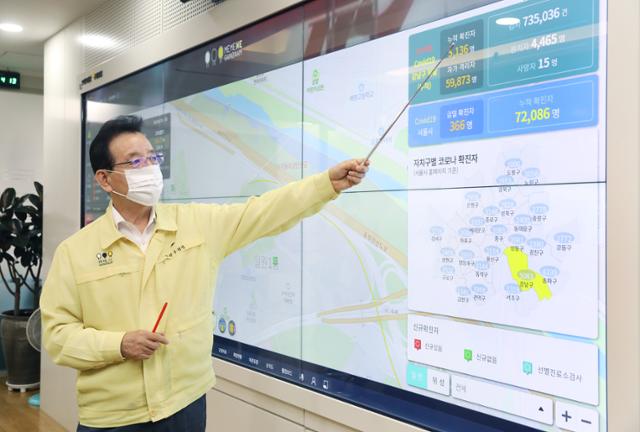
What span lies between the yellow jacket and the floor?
8.90ft

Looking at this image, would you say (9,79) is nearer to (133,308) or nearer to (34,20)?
(34,20)

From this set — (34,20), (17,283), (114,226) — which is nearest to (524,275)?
(114,226)

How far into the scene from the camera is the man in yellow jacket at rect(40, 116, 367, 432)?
1.68 m

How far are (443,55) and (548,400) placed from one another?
95cm

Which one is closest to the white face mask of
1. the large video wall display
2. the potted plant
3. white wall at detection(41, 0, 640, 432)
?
the large video wall display

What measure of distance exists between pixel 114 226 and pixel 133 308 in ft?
0.84

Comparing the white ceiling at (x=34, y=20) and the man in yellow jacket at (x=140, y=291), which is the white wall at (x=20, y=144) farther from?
the man in yellow jacket at (x=140, y=291)

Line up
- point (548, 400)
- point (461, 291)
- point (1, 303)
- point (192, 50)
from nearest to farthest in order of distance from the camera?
point (548, 400)
point (461, 291)
point (192, 50)
point (1, 303)

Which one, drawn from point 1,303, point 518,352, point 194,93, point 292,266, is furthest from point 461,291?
point 1,303

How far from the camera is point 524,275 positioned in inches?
56.7

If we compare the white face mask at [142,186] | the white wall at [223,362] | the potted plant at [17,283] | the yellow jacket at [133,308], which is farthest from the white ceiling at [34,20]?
the yellow jacket at [133,308]

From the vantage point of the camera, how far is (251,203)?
1.87 metres

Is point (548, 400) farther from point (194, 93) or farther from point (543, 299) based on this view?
point (194, 93)

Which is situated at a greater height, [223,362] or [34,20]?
[34,20]
